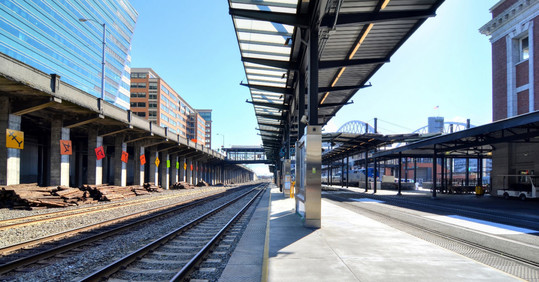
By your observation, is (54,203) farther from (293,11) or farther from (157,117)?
(157,117)

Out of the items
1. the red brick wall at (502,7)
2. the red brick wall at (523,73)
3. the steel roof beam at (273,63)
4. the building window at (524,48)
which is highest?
the red brick wall at (502,7)

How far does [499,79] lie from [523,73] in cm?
369

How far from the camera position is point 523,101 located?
3662 cm

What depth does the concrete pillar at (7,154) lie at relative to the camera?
19.9 metres

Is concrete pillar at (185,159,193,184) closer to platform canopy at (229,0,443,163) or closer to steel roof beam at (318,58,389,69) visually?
platform canopy at (229,0,443,163)

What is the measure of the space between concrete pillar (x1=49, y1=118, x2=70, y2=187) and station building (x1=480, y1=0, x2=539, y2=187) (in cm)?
4034

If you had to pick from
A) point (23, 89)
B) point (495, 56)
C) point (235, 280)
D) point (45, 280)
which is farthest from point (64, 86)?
point (495, 56)

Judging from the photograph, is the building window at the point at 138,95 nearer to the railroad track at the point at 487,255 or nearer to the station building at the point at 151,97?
the station building at the point at 151,97

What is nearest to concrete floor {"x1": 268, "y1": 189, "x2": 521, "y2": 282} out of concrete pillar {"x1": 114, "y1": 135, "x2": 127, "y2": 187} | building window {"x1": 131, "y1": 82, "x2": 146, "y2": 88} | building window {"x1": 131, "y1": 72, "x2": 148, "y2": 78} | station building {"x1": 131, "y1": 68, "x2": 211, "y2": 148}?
concrete pillar {"x1": 114, "y1": 135, "x2": 127, "y2": 187}

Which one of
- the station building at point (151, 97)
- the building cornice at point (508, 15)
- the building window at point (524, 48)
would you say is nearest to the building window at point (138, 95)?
the station building at point (151, 97)

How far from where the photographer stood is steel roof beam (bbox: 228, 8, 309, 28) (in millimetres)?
11578

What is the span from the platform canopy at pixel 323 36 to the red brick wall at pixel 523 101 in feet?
86.5

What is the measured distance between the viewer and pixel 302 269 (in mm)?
6348

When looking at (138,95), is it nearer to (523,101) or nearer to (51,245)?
(523,101)
